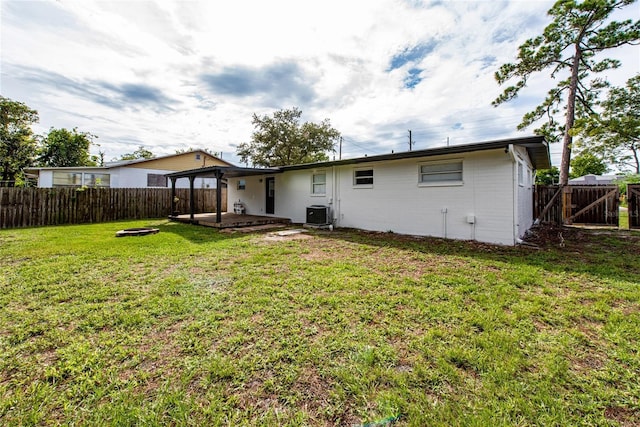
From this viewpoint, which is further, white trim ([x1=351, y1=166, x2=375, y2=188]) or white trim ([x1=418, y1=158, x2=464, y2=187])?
white trim ([x1=351, y1=166, x2=375, y2=188])

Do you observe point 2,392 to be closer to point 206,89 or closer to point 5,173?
point 206,89

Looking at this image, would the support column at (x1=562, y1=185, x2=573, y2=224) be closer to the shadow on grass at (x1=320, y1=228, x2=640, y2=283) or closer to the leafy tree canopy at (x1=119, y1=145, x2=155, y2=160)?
the shadow on grass at (x1=320, y1=228, x2=640, y2=283)

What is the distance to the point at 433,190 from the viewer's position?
311 inches

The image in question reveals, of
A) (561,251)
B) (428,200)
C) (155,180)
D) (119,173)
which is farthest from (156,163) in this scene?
(561,251)

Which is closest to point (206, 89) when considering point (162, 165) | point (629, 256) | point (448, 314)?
point (162, 165)

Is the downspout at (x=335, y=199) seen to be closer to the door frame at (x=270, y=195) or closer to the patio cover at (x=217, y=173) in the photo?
the patio cover at (x=217, y=173)

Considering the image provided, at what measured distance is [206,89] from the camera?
11836mm

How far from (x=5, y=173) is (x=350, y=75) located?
80.8 feet

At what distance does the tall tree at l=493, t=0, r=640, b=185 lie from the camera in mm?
10797

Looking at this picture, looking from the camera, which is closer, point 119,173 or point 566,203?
point 566,203

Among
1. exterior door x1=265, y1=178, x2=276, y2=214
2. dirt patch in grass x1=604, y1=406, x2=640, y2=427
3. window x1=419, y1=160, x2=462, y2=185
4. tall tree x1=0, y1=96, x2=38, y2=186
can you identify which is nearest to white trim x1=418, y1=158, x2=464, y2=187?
window x1=419, y1=160, x2=462, y2=185

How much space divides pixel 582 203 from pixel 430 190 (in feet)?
27.0

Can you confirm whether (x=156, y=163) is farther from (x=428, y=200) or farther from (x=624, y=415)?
(x=624, y=415)

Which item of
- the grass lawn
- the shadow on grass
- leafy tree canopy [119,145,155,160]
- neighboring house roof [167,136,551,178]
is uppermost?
leafy tree canopy [119,145,155,160]
